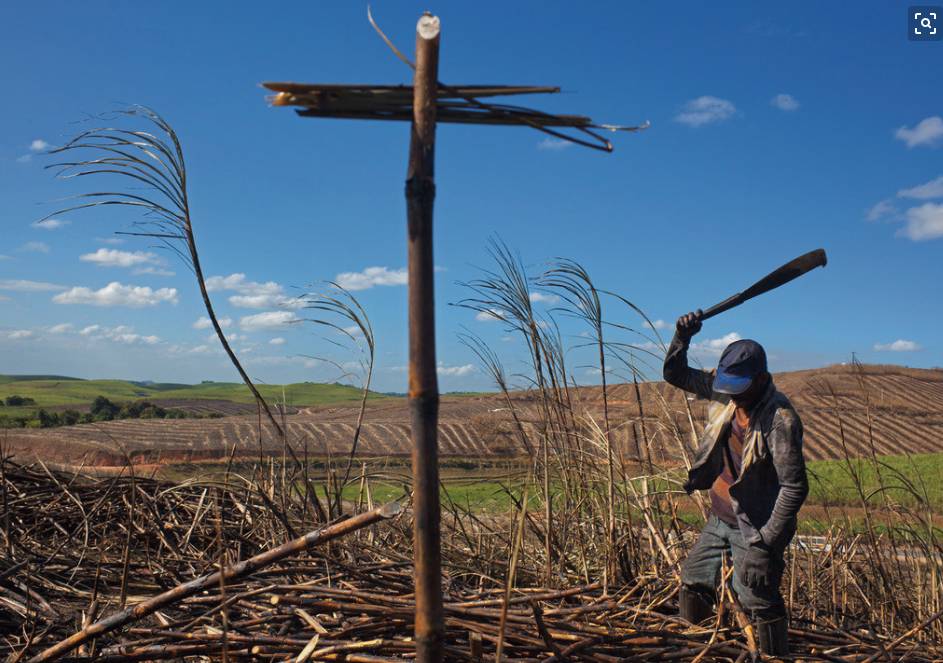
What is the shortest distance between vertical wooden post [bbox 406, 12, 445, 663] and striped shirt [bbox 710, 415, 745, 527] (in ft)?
7.16

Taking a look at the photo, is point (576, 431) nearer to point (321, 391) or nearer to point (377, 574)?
point (377, 574)

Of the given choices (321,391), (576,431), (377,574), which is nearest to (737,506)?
(576,431)

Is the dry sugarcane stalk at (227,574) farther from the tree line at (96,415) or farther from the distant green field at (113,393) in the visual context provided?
the distant green field at (113,393)

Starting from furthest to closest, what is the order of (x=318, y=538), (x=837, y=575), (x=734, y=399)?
(x=837, y=575) < (x=734, y=399) < (x=318, y=538)

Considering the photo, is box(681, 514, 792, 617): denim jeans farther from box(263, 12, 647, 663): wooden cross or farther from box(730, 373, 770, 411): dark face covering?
box(263, 12, 647, 663): wooden cross

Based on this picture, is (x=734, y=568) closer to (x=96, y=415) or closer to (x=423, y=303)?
(x=423, y=303)

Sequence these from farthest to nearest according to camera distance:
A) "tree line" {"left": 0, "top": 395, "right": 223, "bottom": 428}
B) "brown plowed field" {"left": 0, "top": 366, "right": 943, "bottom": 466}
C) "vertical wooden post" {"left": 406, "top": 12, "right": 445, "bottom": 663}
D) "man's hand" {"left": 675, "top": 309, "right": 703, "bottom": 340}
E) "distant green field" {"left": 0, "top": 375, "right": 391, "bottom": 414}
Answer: "distant green field" {"left": 0, "top": 375, "right": 391, "bottom": 414} < "tree line" {"left": 0, "top": 395, "right": 223, "bottom": 428} < "brown plowed field" {"left": 0, "top": 366, "right": 943, "bottom": 466} < "man's hand" {"left": 675, "top": 309, "right": 703, "bottom": 340} < "vertical wooden post" {"left": 406, "top": 12, "right": 445, "bottom": 663}

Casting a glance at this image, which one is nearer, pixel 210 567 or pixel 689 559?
pixel 210 567

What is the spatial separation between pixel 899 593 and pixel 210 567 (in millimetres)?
4019

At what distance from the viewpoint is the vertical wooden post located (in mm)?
1107

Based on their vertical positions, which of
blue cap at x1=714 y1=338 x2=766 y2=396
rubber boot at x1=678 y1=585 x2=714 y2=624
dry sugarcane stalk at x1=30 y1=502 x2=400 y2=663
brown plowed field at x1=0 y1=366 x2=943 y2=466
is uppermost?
blue cap at x1=714 y1=338 x2=766 y2=396

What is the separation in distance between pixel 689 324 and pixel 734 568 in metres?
1.12

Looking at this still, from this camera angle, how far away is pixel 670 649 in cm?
216

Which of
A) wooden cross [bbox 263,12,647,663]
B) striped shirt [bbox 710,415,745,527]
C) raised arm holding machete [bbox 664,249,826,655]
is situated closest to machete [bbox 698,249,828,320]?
raised arm holding machete [bbox 664,249,826,655]
